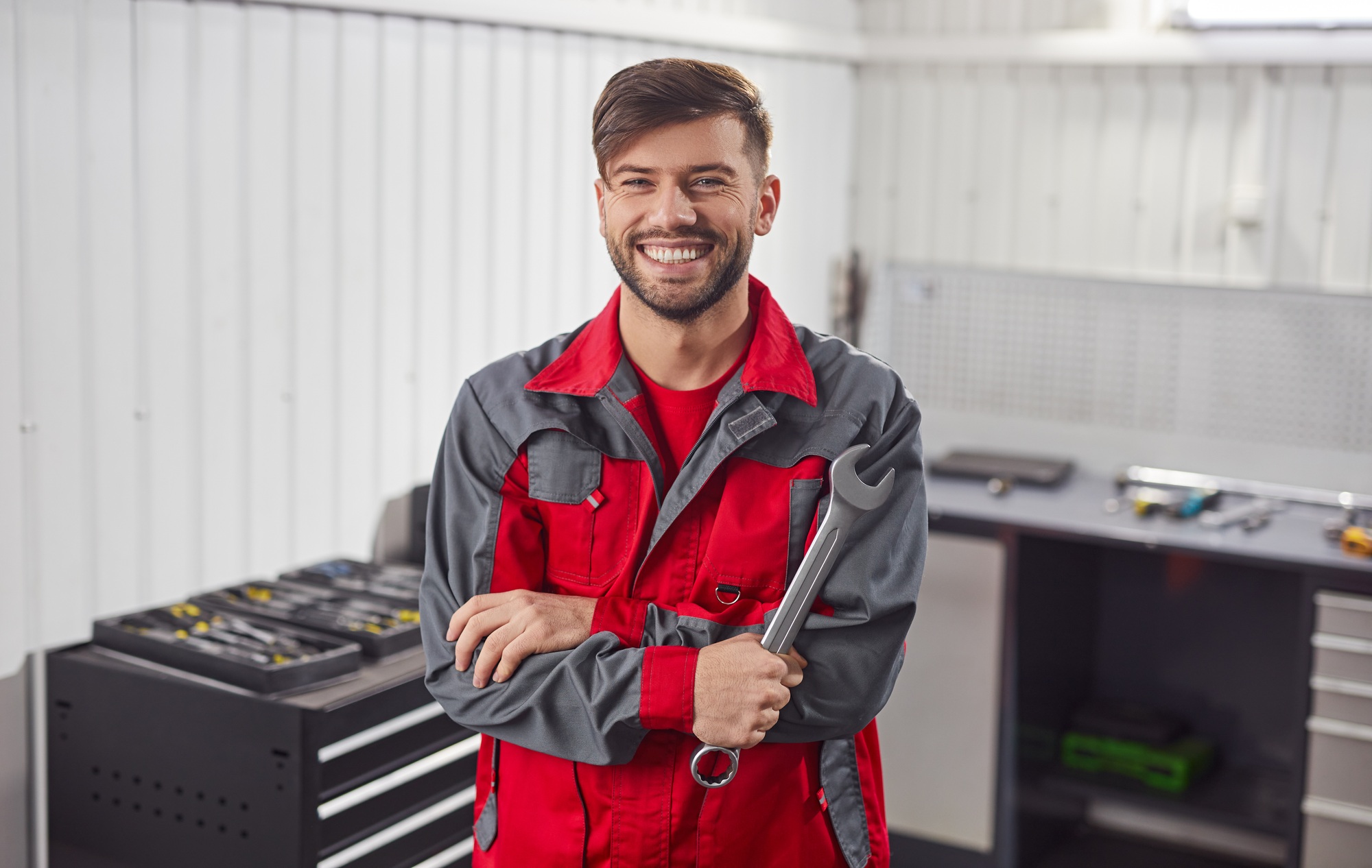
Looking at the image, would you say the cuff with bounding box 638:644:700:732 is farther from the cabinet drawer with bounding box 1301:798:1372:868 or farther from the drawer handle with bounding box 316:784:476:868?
the cabinet drawer with bounding box 1301:798:1372:868

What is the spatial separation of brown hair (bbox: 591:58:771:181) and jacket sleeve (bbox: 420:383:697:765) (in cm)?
40

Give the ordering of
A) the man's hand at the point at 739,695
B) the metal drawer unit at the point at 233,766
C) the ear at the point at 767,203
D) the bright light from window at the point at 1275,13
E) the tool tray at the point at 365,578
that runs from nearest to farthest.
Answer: the man's hand at the point at 739,695, the ear at the point at 767,203, the metal drawer unit at the point at 233,766, the tool tray at the point at 365,578, the bright light from window at the point at 1275,13

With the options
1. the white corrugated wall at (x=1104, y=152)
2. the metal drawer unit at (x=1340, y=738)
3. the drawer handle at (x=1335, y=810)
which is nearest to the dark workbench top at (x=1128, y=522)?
the metal drawer unit at (x=1340, y=738)

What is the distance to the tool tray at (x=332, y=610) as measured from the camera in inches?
87.9

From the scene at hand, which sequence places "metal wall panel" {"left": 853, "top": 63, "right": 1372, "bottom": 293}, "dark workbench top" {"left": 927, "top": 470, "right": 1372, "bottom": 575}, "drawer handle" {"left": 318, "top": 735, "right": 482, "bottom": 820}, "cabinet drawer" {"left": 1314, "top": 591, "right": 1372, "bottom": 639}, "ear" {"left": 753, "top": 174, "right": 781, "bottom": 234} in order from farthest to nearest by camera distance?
"metal wall panel" {"left": 853, "top": 63, "right": 1372, "bottom": 293}
"dark workbench top" {"left": 927, "top": 470, "right": 1372, "bottom": 575}
"cabinet drawer" {"left": 1314, "top": 591, "right": 1372, "bottom": 639}
"drawer handle" {"left": 318, "top": 735, "right": 482, "bottom": 820}
"ear" {"left": 753, "top": 174, "right": 781, "bottom": 234}

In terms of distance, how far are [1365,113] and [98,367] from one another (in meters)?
3.11

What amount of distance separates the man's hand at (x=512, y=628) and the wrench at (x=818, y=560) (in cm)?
22

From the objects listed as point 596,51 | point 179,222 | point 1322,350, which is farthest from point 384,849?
point 1322,350

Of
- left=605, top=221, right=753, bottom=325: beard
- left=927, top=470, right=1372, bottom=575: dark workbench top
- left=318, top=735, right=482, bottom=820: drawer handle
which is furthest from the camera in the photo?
left=927, top=470, right=1372, bottom=575: dark workbench top

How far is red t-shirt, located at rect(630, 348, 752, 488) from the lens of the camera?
1687 mm

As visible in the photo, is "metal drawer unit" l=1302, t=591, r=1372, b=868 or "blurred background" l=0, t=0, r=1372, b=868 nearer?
"blurred background" l=0, t=0, r=1372, b=868

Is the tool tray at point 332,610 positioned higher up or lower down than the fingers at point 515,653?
lower down

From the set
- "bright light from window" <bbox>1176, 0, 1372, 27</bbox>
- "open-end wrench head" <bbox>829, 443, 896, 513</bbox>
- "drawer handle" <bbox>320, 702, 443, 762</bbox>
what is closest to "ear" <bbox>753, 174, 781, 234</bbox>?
"open-end wrench head" <bbox>829, 443, 896, 513</bbox>

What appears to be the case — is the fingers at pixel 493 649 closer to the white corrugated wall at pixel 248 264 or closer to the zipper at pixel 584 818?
the zipper at pixel 584 818
